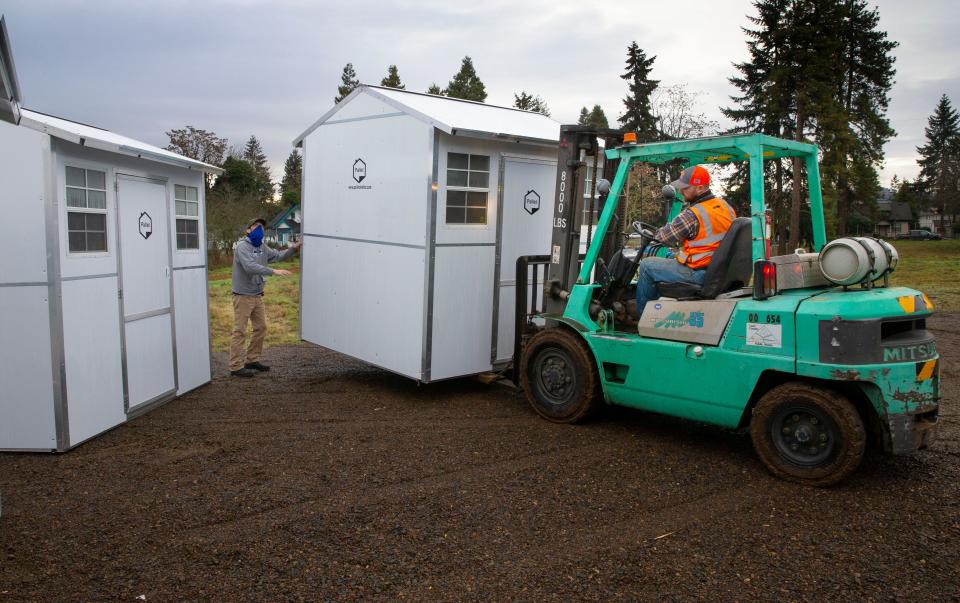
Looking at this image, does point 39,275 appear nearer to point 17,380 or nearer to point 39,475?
point 17,380

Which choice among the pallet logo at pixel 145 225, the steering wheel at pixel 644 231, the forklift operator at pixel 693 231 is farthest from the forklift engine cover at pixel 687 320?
the pallet logo at pixel 145 225

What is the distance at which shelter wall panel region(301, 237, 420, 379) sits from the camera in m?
7.62

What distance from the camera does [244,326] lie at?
8953 mm

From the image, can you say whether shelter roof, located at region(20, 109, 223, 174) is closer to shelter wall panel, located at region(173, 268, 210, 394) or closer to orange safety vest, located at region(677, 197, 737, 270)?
shelter wall panel, located at region(173, 268, 210, 394)

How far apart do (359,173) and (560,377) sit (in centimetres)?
336

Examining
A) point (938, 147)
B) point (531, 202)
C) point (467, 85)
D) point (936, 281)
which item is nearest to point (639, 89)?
point (467, 85)

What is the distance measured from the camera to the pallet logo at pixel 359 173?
822 cm

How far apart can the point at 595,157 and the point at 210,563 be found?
5063 millimetres

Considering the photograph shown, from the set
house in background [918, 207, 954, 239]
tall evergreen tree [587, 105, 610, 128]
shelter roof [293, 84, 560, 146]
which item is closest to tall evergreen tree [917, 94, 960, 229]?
house in background [918, 207, 954, 239]

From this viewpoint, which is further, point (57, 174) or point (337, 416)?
point (337, 416)

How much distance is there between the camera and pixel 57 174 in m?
5.88

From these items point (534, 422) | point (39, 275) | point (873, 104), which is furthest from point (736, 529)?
point (873, 104)

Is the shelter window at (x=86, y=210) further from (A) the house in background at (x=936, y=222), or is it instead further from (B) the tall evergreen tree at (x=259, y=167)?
(A) the house in background at (x=936, y=222)

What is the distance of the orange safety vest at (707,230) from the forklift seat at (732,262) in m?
0.12
